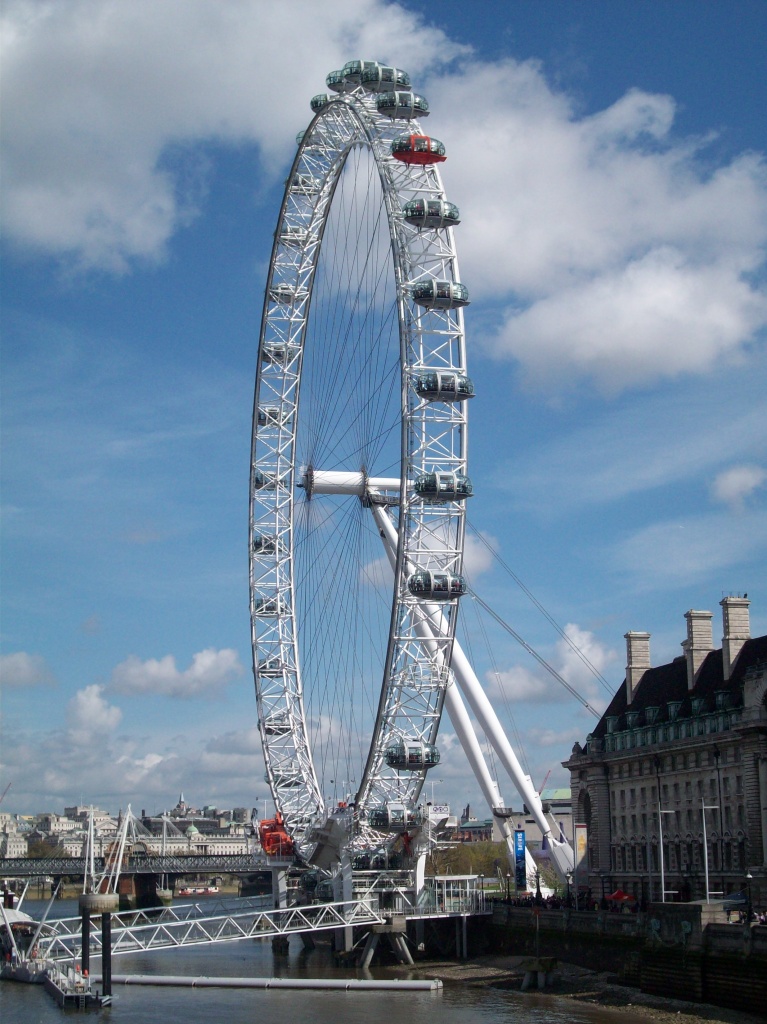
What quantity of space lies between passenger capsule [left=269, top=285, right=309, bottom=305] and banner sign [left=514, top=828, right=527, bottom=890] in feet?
88.3

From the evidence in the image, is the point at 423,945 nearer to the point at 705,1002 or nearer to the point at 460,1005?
the point at 460,1005

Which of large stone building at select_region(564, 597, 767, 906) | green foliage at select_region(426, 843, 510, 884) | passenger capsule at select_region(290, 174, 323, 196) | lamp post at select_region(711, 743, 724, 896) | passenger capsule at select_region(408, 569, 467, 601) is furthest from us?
green foliage at select_region(426, 843, 510, 884)

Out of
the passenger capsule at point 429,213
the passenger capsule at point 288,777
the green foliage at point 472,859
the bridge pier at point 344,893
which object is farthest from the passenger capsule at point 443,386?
the green foliage at point 472,859

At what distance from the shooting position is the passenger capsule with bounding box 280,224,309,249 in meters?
67.6

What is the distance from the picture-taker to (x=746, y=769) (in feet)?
180

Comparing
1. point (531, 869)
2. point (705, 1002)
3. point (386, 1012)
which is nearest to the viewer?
point (705, 1002)

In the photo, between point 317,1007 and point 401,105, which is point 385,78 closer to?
point 401,105

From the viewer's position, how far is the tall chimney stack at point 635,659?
233 ft

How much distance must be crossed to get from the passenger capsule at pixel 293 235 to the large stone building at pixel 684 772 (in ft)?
80.3

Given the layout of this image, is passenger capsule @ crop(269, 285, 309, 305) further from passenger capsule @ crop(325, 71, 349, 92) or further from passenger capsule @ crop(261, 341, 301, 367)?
passenger capsule @ crop(325, 71, 349, 92)

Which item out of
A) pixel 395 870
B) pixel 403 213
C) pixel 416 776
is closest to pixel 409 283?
pixel 403 213

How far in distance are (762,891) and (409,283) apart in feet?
84.3

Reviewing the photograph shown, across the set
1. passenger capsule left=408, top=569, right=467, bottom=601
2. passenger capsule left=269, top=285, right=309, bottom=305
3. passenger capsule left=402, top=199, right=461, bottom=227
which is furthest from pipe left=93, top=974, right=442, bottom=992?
passenger capsule left=269, top=285, right=309, bottom=305

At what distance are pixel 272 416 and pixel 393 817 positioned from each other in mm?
22917
